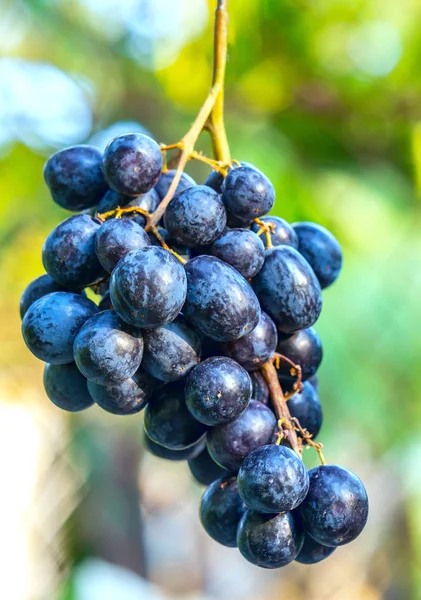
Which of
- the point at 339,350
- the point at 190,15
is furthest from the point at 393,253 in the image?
the point at 190,15

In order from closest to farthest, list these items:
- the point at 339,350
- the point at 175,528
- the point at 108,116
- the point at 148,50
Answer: the point at 339,350, the point at 148,50, the point at 108,116, the point at 175,528

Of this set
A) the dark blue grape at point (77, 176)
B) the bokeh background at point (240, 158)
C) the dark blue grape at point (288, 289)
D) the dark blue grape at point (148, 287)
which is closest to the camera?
the dark blue grape at point (148, 287)

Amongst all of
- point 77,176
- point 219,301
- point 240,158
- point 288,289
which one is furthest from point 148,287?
point 240,158

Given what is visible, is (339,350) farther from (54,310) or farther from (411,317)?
(54,310)

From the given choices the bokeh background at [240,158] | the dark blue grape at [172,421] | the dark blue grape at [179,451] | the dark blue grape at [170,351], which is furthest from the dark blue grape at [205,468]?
the bokeh background at [240,158]

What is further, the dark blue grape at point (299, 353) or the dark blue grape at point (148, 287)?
the dark blue grape at point (299, 353)

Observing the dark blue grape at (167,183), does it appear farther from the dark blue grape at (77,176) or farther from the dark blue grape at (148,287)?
the dark blue grape at (148,287)

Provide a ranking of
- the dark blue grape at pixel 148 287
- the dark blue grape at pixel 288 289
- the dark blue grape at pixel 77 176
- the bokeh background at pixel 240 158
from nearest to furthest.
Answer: the dark blue grape at pixel 148 287 → the dark blue grape at pixel 288 289 → the dark blue grape at pixel 77 176 → the bokeh background at pixel 240 158

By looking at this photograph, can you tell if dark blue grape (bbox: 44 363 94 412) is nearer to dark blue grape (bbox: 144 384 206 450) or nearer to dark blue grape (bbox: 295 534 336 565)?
dark blue grape (bbox: 144 384 206 450)

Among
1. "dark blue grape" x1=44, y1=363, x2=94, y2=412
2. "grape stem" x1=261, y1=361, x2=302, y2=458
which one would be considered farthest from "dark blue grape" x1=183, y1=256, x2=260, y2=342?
"dark blue grape" x1=44, y1=363, x2=94, y2=412
